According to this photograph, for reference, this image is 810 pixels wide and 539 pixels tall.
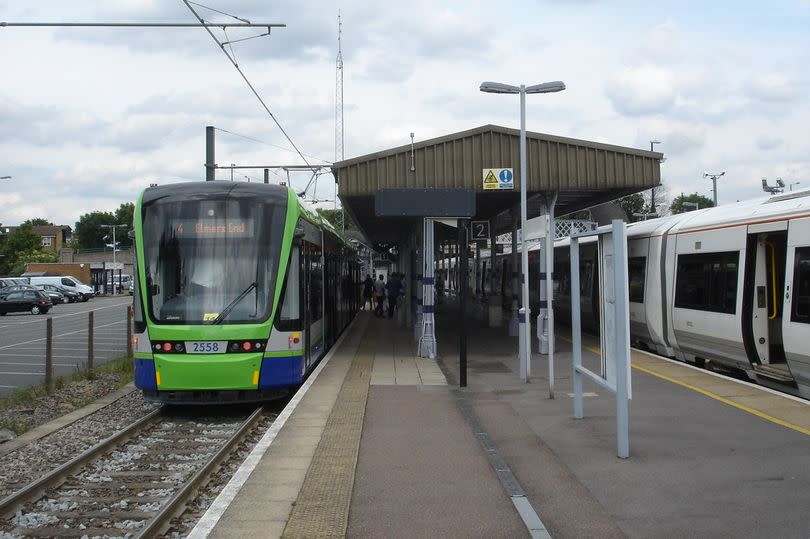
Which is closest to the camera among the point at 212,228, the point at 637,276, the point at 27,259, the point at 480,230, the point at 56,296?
the point at 212,228

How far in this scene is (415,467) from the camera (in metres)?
7.28

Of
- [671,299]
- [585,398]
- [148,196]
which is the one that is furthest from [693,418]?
[148,196]

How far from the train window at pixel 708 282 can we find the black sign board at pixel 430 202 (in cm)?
400

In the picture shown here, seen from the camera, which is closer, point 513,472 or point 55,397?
point 513,472

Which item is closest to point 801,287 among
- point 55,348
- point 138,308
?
point 138,308

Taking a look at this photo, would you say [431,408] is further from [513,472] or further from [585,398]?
[513,472]

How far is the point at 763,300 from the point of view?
1192cm

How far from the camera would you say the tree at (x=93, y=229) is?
132250mm

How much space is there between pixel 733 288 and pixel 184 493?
8961mm

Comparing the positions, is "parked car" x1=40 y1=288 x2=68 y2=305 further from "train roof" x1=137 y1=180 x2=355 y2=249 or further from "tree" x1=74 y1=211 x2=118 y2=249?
"tree" x1=74 y1=211 x2=118 y2=249

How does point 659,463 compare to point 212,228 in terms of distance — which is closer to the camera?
point 659,463

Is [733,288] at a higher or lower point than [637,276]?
lower

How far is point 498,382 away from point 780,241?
4.76 meters

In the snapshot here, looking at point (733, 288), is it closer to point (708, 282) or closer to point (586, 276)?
point (708, 282)
